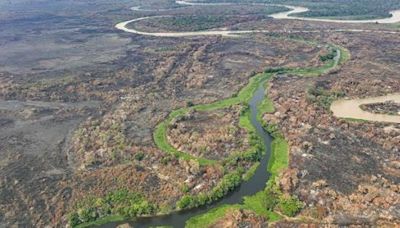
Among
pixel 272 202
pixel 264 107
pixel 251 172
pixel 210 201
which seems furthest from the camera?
pixel 264 107

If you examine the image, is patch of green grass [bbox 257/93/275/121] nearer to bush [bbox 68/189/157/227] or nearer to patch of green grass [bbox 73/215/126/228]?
bush [bbox 68/189/157/227]

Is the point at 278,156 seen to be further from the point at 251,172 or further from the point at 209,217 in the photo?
the point at 209,217

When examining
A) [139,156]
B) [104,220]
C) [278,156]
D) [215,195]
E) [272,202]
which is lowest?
[104,220]

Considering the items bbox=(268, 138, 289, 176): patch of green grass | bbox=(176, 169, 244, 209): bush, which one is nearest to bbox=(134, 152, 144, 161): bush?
bbox=(176, 169, 244, 209): bush

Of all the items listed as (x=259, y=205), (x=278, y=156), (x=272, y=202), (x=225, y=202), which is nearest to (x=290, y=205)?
(x=272, y=202)

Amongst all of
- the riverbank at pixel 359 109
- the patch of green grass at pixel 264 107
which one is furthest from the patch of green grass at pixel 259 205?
the riverbank at pixel 359 109

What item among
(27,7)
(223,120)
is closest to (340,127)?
(223,120)

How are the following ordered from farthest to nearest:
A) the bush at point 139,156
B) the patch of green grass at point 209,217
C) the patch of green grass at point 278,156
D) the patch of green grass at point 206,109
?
1. the patch of green grass at point 206,109
2. the bush at point 139,156
3. the patch of green grass at point 278,156
4. the patch of green grass at point 209,217

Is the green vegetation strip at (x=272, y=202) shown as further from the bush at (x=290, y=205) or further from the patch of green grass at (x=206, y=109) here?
the patch of green grass at (x=206, y=109)

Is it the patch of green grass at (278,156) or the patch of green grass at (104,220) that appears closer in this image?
the patch of green grass at (104,220)

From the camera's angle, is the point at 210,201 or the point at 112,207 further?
the point at 210,201

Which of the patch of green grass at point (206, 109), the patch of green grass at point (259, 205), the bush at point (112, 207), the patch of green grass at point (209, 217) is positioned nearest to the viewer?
the patch of green grass at point (209, 217)
